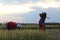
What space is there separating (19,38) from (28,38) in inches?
10.2

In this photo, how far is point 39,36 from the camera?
722cm

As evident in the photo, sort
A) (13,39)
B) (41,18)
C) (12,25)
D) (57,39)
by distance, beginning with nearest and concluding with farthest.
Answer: (13,39), (57,39), (41,18), (12,25)

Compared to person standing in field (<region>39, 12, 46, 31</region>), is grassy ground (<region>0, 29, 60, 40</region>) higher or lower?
lower

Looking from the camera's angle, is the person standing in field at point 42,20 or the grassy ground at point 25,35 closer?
the grassy ground at point 25,35

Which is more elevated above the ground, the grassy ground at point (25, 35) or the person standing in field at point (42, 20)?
the person standing in field at point (42, 20)

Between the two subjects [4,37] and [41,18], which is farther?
[41,18]

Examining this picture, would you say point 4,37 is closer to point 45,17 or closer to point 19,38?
point 19,38

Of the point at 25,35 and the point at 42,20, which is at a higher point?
the point at 42,20

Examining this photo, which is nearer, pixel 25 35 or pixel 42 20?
pixel 25 35

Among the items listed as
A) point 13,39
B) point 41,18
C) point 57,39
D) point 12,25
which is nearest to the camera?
point 13,39

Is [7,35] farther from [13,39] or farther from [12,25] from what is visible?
[12,25]

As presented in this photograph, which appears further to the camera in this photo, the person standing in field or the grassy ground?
the person standing in field

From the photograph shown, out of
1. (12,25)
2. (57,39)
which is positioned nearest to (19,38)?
(57,39)

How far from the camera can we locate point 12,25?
11.6 meters
